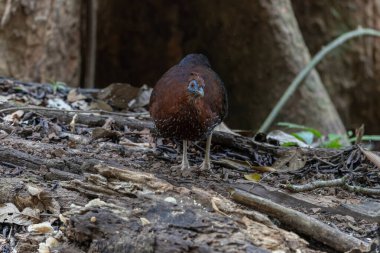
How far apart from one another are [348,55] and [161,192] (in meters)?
6.53

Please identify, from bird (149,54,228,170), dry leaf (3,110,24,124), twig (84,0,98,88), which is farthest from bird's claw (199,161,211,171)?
twig (84,0,98,88)

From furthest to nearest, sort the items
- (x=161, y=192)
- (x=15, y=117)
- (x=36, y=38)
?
(x=36, y=38) → (x=15, y=117) → (x=161, y=192)

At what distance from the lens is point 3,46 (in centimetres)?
702

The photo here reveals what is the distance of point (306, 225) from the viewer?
9.93ft

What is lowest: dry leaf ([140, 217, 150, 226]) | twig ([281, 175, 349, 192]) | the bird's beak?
dry leaf ([140, 217, 150, 226])

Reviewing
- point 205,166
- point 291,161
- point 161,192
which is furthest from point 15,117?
point 291,161

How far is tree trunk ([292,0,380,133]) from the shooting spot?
360 inches

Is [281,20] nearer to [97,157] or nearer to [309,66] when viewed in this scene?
[309,66]

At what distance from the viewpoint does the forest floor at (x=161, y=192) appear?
9.71 ft

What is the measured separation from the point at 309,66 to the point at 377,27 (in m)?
1.97

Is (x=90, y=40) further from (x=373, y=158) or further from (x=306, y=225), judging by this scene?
(x=306, y=225)

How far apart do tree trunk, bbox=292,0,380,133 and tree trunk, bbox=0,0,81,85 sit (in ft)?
11.9

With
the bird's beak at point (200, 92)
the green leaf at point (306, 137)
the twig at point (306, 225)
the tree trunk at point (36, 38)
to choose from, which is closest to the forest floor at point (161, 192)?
the twig at point (306, 225)

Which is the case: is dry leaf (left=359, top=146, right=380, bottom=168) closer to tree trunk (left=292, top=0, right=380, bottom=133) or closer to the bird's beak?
the bird's beak
